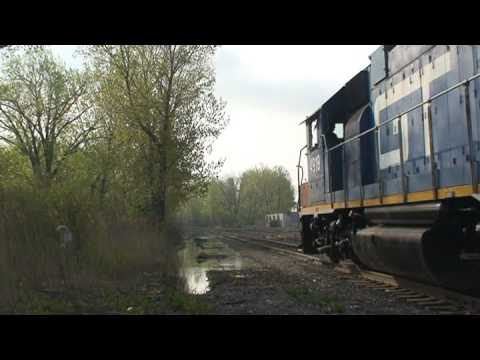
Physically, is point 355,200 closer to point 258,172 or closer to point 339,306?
point 339,306

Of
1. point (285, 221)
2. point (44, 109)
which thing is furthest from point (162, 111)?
point (285, 221)

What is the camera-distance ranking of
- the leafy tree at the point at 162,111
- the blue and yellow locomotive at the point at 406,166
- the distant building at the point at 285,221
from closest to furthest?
1. the blue and yellow locomotive at the point at 406,166
2. the leafy tree at the point at 162,111
3. the distant building at the point at 285,221

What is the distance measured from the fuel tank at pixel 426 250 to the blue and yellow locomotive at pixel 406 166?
1 cm

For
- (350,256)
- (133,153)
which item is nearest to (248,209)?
(133,153)

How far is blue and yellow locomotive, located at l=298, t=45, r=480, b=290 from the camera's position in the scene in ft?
23.4

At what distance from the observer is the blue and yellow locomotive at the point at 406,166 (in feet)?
23.4

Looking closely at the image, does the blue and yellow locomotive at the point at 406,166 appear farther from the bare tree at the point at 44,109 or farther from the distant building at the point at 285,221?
the distant building at the point at 285,221

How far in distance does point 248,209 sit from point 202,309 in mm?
82479

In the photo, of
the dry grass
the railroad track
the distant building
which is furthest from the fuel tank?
the distant building

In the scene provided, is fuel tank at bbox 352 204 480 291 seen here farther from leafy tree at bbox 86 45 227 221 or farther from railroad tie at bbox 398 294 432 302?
leafy tree at bbox 86 45 227 221

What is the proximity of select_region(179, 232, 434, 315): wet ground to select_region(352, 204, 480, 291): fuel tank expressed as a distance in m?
0.61

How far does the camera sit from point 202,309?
694cm

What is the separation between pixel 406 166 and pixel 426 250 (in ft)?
7.42

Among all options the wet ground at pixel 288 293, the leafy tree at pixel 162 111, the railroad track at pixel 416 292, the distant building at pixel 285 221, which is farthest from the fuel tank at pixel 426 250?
the distant building at pixel 285 221
